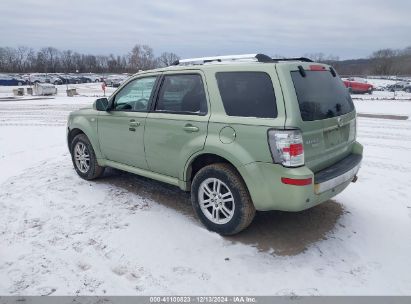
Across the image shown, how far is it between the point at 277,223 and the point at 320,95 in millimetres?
1635

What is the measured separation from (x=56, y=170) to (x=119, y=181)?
1.47 metres

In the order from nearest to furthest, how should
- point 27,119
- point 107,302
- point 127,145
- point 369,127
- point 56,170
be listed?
point 107,302, point 127,145, point 56,170, point 369,127, point 27,119

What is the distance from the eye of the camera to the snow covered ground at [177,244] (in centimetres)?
317

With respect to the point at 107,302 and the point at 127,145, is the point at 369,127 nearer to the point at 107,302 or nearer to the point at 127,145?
the point at 127,145

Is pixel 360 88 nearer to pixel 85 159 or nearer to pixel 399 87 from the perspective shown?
pixel 399 87

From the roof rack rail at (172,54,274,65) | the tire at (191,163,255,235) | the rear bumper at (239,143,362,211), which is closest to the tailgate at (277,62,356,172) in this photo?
the rear bumper at (239,143,362,211)

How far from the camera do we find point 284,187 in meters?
3.38

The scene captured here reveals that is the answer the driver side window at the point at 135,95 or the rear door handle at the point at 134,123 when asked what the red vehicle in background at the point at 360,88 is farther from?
the rear door handle at the point at 134,123

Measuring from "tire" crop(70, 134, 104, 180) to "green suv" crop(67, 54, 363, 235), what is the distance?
3.26 feet

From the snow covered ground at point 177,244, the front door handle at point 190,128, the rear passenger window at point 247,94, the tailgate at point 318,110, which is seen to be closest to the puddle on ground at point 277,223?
the snow covered ground at point 177,244

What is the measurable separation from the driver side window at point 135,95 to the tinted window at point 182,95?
274 mm

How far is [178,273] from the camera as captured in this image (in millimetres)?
3326

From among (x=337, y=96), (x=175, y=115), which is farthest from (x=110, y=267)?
(x=337, y=96)

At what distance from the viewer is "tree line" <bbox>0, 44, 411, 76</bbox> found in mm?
93562
